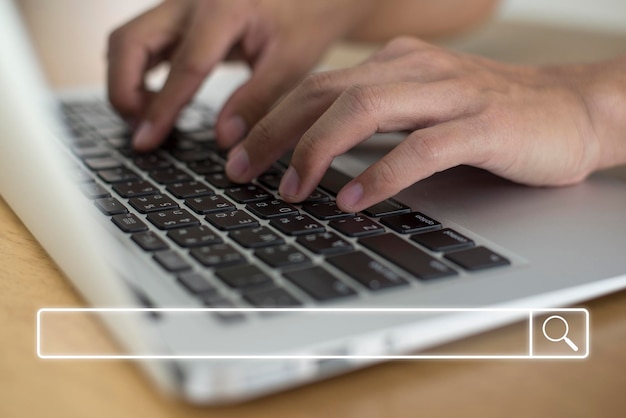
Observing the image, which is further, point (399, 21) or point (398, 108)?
point (399, 21)

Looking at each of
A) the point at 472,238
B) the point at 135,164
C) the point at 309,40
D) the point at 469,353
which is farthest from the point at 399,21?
the point at 469,353

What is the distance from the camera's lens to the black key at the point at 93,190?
0.53m

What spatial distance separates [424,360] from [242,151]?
0.28 metres

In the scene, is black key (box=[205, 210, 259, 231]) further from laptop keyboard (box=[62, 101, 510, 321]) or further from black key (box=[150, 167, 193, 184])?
black key (box=[150, 167, 193, 184])

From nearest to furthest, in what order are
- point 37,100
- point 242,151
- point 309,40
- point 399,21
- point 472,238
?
point 37,100 < point 472,238 < point 242,151 < point 309,40 < point 399,21

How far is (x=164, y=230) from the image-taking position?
1.53 ft

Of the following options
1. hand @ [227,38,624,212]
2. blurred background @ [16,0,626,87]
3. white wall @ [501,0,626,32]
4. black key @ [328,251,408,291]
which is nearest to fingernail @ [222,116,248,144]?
hand @ [227,38,624,212]

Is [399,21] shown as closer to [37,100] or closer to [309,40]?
[309,40]

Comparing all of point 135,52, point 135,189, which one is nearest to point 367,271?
point 135,189

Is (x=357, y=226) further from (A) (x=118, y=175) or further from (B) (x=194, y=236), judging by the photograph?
(A) (x=118, y=175)

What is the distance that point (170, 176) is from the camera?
1.97 feet

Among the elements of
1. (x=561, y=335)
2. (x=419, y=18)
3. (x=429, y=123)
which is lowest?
(x=561, y=335)

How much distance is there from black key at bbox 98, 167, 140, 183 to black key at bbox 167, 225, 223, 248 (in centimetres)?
15

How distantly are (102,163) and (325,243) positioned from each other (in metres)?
0.28
